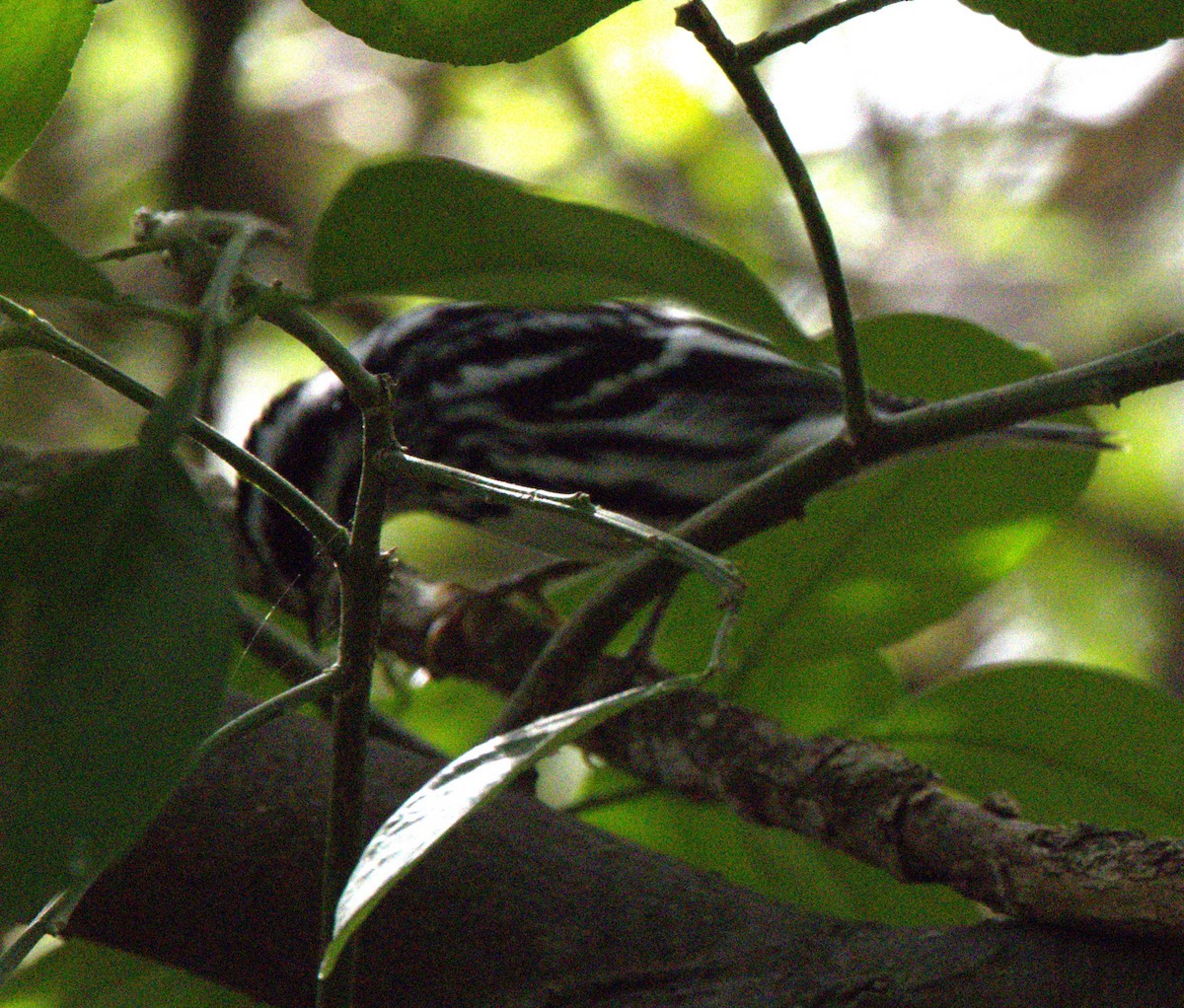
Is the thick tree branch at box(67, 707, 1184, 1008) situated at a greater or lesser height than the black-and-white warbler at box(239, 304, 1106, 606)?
lesser

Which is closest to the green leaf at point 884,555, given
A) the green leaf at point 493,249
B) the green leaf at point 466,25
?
the green leaf at point 493,249

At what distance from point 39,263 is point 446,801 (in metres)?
0.25

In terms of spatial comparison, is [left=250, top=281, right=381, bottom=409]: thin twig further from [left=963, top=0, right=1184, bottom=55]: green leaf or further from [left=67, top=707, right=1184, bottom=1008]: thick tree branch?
[left=67, top=707, right=1184, bottom=1008]: thick tree branch

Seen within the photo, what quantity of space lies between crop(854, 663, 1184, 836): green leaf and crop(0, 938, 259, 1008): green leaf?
2.07 ft

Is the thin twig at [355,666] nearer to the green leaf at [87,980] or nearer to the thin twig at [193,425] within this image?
the thin twig at [193,425]

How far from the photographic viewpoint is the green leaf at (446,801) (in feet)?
1.58

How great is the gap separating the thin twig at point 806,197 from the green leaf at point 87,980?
711 mm

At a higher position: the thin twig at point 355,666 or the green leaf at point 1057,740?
the green leaf at point 1057,740

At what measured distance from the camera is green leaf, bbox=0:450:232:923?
395 mm

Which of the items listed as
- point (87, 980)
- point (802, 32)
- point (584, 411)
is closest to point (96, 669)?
point (802, 32)

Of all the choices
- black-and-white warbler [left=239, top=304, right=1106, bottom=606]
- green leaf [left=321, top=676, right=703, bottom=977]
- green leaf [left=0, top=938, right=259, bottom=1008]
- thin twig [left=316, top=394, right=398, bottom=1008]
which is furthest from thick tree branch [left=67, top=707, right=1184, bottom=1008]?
black-and-white warbler [left=239, top=304, right=1106, bottom=606]

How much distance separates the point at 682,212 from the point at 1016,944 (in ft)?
10.0

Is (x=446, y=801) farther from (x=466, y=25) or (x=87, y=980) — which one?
(x=87, y=980)

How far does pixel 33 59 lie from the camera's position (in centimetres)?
63
